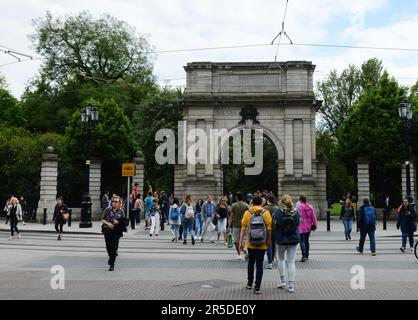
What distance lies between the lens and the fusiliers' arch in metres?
34.5

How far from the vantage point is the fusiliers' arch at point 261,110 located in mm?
34469

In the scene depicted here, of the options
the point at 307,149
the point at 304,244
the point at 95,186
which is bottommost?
the point at 304,244

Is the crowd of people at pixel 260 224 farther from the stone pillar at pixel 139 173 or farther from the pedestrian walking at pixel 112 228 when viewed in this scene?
the stone pillar at pixel 139 173

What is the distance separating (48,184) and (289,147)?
55.2 feet

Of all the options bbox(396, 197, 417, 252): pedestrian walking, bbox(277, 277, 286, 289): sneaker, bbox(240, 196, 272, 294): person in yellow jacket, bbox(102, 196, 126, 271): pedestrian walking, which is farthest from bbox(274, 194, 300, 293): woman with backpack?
bbox(396, 197, 417, 252): pedestrian walking

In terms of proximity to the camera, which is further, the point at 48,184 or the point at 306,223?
the point at 48,184

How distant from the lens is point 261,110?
34.9 m

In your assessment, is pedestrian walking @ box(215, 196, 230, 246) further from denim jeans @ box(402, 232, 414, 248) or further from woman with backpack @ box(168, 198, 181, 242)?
denim jeans @ box(402, 232, 414, 248)

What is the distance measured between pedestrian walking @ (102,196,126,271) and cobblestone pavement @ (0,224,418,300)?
1.36 feet

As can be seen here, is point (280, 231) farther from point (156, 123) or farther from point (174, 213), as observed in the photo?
point (156, 123)

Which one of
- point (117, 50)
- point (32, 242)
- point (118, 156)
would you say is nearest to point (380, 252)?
point (32, 242)

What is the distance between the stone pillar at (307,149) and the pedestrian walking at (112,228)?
24203 millimetres

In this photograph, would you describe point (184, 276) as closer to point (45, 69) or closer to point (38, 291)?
point (38, 291)

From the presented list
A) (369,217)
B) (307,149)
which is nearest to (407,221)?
(369,217)
